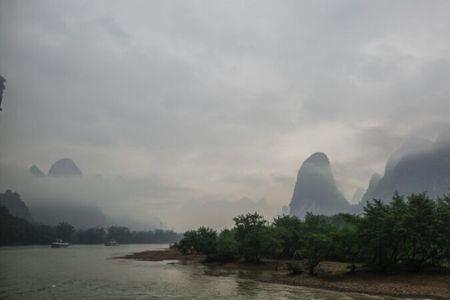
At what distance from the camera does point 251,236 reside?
72.5 meters

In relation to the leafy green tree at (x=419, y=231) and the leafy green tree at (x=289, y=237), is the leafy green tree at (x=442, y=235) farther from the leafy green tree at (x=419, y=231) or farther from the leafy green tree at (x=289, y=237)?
the leafy green tree at (x=289, y=237)

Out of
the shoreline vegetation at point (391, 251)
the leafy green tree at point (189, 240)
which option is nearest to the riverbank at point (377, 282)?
the shoreline vegetation at point (391, 251)

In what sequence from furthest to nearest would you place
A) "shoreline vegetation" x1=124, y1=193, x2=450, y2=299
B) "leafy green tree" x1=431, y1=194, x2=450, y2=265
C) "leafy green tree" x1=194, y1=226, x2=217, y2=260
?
"leafy green tree" x1=194, y1=226, x2=217, y2=260 < "leafy green tree" x1=431, y1=194, x2=450, y2=265 < "shoreline vegetation" x1=124, y1=193, x2=450, y2=299

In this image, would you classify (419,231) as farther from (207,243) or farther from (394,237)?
(207,243)

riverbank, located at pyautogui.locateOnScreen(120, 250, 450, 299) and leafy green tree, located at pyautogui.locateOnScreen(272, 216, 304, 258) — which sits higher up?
leafy green tree, located at pyautogui.locateOnScreen(272, 216, 304, 258)

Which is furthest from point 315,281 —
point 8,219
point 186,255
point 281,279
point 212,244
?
point 8,219

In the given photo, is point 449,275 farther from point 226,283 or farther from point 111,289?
point 111,289

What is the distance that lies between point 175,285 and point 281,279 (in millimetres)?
12977

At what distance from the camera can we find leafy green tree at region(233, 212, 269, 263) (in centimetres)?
7194

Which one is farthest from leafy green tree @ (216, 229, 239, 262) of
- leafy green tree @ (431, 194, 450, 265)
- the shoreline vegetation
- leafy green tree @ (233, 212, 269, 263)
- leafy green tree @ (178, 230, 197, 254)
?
leafy green tree @ (431, 194, 450, 265)

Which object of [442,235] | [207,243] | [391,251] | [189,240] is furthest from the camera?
[189,240]

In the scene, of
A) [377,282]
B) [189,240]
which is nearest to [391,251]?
[377,282]

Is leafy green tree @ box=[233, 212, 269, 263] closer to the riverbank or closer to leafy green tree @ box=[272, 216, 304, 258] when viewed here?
leafy green tree @ box=[272, 216, 304, 258]

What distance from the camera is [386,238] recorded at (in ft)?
153
